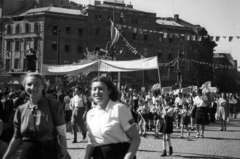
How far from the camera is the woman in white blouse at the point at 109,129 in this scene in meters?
3.60

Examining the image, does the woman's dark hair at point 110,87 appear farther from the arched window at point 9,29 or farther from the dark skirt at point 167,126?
the arched window at point 9,29

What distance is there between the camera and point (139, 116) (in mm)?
16312

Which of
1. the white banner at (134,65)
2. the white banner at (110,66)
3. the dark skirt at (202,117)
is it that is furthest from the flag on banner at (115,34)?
the white banner at (134,65)

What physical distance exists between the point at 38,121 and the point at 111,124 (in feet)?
2.56

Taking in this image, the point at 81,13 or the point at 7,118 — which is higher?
the point at 81,13

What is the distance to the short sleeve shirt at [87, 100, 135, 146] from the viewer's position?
361 cm

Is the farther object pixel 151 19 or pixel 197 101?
pixel 151 19

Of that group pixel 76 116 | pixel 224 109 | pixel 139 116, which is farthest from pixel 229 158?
pixel 224 109

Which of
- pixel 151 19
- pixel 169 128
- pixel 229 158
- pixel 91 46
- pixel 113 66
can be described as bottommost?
pixel 229 158

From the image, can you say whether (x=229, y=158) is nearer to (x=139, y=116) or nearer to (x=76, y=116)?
(x=76, y=116)

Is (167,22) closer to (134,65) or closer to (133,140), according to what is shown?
(134,65)

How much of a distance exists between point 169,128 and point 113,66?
119 inches

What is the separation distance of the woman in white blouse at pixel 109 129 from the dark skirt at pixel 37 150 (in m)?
0.41

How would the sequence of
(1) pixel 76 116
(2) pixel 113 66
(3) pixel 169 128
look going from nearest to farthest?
(3) pixel 169 128 < (2) pixel 113 66 < (1) pixel 76 116
